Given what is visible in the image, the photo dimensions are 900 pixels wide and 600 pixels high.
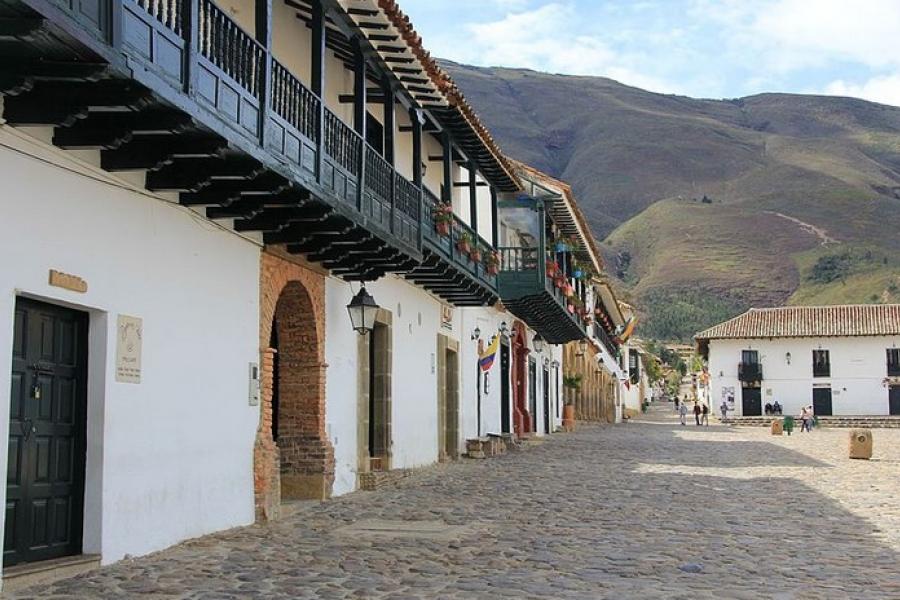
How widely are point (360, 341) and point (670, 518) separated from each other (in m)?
5.32

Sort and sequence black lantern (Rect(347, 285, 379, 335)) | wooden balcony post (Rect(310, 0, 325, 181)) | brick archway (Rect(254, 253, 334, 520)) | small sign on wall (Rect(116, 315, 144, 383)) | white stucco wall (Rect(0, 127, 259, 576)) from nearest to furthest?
white stucco wall (Rect(0, 127, 259, 576)) → small sign on wall (Rect(116, 315, 144, 383)) → wooden balcony post (Rect(310, 0, 325, 181)) → brick archway (Rect(254, 253, 334, 520)) → black lantern (Rect(347, 285, 379, 335))

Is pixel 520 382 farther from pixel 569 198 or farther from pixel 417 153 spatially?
pixel 417 153

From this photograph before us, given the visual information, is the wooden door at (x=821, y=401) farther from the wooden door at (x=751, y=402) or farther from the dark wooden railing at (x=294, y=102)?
the dark wooden railing at (x=294, y=102)

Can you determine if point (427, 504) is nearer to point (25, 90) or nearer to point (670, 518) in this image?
point (670, 518)

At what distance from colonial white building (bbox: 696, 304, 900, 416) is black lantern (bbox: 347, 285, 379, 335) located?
165 ft

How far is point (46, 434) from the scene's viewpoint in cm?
787

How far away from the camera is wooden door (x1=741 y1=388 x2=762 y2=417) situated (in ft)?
202

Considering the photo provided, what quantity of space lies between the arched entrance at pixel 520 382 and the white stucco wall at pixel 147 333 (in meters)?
17.6

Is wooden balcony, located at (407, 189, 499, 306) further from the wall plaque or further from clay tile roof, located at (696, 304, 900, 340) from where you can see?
clay tile roof, located at (696, 304, 900, 340)

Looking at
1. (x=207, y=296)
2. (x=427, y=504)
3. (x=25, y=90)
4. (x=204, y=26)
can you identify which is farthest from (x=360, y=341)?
(x=25, y=90)

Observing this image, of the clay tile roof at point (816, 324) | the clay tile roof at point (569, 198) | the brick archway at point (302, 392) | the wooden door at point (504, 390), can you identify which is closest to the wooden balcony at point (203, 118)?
the brick archway at point (302, 392)

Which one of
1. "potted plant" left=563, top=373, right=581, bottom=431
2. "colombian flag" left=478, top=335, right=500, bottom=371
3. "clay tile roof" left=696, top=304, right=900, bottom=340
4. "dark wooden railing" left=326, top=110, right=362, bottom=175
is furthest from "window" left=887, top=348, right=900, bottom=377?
"dark wooden railing" left=326, top=110, right=362, bottom=175

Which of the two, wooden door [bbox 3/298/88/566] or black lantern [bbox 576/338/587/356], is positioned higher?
black lantern [bbox 576/338/587/356]

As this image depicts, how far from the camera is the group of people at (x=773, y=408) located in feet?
200
